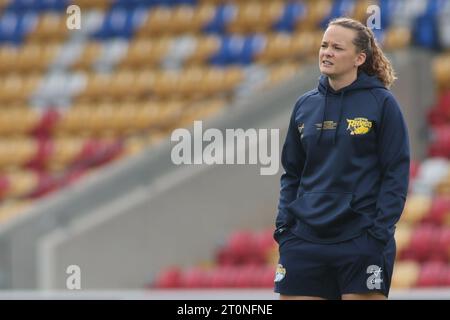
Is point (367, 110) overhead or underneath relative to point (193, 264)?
overhead

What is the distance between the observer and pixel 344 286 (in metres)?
4.81

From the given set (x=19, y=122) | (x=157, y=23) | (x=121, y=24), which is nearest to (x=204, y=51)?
(x=157, y=23)

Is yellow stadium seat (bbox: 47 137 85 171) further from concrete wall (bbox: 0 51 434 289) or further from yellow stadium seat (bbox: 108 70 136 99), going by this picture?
concrete wall (bbox: 0 51 434 289)

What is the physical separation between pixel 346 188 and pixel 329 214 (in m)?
0.11

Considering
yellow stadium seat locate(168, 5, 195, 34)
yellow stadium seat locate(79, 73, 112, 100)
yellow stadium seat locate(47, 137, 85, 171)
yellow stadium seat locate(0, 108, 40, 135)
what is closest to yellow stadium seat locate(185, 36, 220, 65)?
yellow stadium seat locate(168, 5, 195, 34)

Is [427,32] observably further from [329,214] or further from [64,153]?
[329,214]

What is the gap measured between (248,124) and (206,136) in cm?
84

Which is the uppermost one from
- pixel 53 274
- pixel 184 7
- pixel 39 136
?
pixel 184 7

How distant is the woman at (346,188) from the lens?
188 inches

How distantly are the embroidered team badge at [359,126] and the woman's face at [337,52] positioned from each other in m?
0.19

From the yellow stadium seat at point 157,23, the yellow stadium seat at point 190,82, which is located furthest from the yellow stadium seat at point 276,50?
the yellow stadium seat at point 157,23
